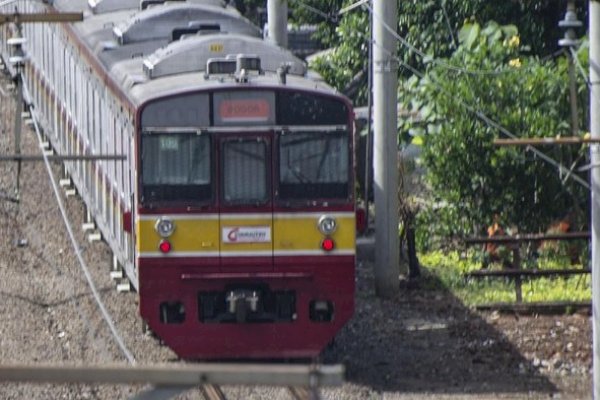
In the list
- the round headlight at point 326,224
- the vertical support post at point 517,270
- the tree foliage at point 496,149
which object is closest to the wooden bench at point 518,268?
the vertical support post at point 517,270

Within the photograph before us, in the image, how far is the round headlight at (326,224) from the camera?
496 inches

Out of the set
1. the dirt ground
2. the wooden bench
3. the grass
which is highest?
the wooden bench

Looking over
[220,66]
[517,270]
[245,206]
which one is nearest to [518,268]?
[517,270]

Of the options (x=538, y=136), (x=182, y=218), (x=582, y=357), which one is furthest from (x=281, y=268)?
(x=538, y=136)

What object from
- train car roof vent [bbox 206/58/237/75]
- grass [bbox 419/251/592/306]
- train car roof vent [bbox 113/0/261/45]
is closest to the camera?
train car roof vent [bbox 206/58/237/75]

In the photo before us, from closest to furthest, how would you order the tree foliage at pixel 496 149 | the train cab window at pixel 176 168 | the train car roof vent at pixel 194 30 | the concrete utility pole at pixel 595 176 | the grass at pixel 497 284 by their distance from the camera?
the concrete utility pole at pixel 595 176 → the train cab window at pixel 176 168 → the train car roof vent at pixel 194 30 → the grass at pixel 497 284 → the tree foliage at pixel 496 149

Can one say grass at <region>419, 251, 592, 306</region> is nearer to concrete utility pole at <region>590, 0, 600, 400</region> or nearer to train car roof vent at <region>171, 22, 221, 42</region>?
concrete utility pole at <region>590, 0, 600, 400</region>

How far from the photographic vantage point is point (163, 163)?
12.5 metres

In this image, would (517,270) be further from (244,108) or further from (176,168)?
(176,168)

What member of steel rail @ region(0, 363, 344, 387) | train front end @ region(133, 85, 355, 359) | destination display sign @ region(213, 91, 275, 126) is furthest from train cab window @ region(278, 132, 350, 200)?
steel rail @ region(0, 363, 344, 387)

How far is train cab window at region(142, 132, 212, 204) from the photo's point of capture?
12492 mm

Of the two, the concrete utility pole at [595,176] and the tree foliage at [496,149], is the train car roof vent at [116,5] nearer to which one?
the tree foliage at [496,149]

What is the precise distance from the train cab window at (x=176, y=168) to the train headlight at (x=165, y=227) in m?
0.16

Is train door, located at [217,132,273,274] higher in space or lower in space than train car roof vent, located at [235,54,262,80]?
lower
